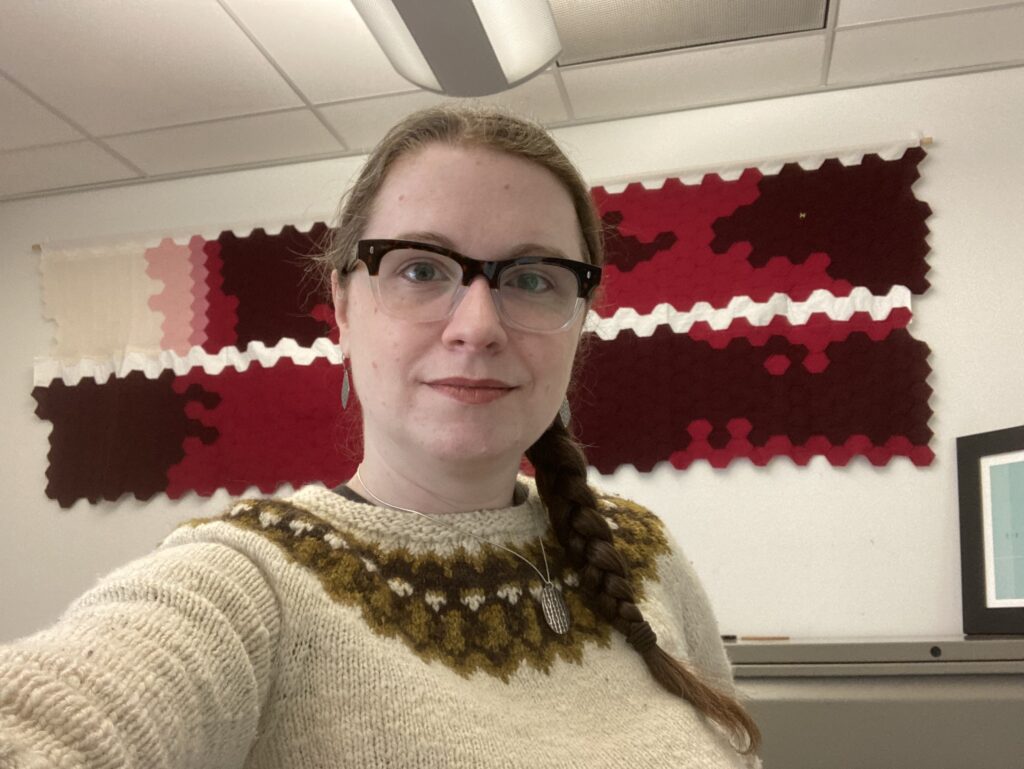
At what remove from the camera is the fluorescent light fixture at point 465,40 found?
142 cm

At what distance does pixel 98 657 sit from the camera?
1.44 ft

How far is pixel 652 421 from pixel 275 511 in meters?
1.60

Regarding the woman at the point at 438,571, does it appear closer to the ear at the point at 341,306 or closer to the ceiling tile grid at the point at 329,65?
the ear at the point at 341,306

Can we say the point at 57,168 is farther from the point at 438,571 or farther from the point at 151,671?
the point at 151,671

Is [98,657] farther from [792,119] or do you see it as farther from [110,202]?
[110,202]

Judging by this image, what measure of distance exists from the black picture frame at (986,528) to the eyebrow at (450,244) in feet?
5.05

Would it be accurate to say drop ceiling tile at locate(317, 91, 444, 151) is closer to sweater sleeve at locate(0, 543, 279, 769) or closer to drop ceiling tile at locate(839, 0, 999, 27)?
drop ceiling tile at locate(839, 0, 999, 27)

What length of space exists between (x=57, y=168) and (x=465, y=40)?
5.35ft

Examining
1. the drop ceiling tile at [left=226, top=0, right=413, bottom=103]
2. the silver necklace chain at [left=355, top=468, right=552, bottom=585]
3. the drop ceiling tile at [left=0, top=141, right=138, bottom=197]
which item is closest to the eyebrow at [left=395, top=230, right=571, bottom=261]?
the silver necklace chain at [left=355, top=468, right=552, bottom=585]

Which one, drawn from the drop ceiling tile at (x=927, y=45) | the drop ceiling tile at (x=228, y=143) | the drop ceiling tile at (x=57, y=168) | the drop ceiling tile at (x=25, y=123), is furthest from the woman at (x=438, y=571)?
the drop ceiling tile at (x=57, y=168)

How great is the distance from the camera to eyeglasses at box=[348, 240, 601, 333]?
710 mm

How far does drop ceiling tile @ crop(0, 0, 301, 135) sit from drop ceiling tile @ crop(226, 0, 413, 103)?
5 centimetres

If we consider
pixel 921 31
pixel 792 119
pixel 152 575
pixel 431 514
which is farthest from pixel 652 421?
pixel 152 575

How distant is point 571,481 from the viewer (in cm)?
87
